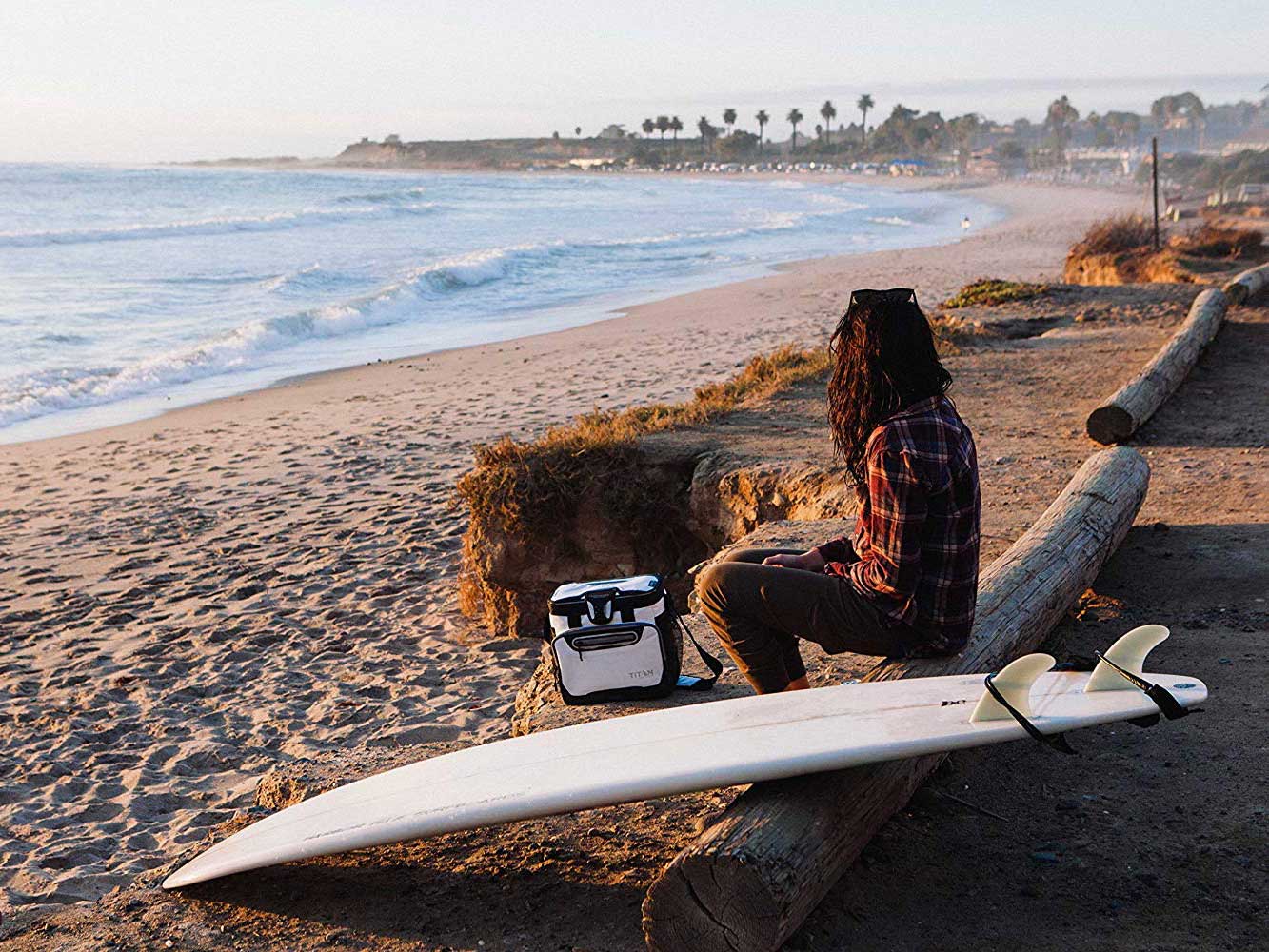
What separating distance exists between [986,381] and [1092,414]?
2.57 meters

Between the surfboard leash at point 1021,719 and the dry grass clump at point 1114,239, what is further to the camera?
the dry grass clump at point 1114,239

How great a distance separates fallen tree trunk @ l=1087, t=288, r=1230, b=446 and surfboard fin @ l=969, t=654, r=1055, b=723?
559 centimetres

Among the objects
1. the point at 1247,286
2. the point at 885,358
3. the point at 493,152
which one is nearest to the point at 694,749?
the point at 885,358

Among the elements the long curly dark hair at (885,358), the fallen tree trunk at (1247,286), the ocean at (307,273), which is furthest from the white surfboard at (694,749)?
the fallen tree trunk at (1247,286)

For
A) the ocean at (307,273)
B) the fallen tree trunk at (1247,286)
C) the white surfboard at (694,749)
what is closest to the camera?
the white surfboard at (694,749)

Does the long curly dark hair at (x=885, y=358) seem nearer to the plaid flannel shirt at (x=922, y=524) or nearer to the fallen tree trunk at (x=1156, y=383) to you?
the plaid flannel shirt at (x=922, y=524)

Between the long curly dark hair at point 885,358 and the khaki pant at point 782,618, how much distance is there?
1.85 feet

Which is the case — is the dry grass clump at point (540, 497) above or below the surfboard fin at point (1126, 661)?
below

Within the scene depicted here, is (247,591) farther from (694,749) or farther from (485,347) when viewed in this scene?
(485,347)

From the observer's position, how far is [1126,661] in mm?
3174

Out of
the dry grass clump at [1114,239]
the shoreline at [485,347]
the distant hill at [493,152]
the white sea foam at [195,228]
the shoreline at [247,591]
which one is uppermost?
the distant hill at [493,152]

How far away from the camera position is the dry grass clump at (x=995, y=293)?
15719mm

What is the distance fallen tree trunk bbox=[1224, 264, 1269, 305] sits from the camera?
14320 millimetres

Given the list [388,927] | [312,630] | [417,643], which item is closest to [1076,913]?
[388,927]
